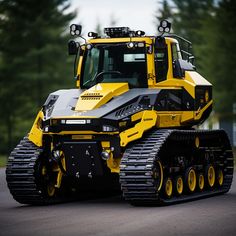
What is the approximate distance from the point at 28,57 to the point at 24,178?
36.6m

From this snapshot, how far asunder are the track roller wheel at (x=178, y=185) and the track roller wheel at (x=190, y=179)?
181 mm

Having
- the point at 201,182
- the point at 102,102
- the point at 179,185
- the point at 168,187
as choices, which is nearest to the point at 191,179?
the point at 201,182

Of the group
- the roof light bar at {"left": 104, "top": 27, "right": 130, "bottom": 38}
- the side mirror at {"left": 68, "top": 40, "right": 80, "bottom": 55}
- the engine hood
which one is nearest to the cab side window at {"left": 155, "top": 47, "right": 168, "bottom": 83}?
the engine hood

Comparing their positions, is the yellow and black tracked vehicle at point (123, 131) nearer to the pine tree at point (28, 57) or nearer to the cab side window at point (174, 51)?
the cab side window at point (174, 51)

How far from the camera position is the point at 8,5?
5381cm

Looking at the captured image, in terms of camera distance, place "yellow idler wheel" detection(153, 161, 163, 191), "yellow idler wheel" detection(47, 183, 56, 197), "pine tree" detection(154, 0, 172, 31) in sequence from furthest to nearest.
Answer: "pine tree" detection(154, 0, 172, 31), "yellow idler wheel" detection(47, 183, 56, 197), "yellow idler wheel" detection(153, 161, 163, 191)

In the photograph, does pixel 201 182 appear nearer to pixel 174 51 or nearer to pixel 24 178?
pixel 174 51

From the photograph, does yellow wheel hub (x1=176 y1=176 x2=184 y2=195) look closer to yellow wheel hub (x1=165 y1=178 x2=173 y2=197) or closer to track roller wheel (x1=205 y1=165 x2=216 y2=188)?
yellow wheel hub (x1=165 y1=178 x2=173 y2=197)

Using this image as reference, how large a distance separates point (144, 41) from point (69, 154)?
2.92 metres

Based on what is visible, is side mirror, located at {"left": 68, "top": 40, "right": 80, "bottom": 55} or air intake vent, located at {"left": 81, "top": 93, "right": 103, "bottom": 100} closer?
air intake vent, located at {"left": 81, "top": 93, "right": 103, "bottom": 100}

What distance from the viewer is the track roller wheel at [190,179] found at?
1942 cm

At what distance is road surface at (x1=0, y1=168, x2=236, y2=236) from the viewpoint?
45.6 feet

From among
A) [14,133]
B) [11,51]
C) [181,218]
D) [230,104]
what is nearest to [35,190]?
[181,218]

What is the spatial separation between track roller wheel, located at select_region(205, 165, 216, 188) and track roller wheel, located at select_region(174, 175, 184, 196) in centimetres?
158
